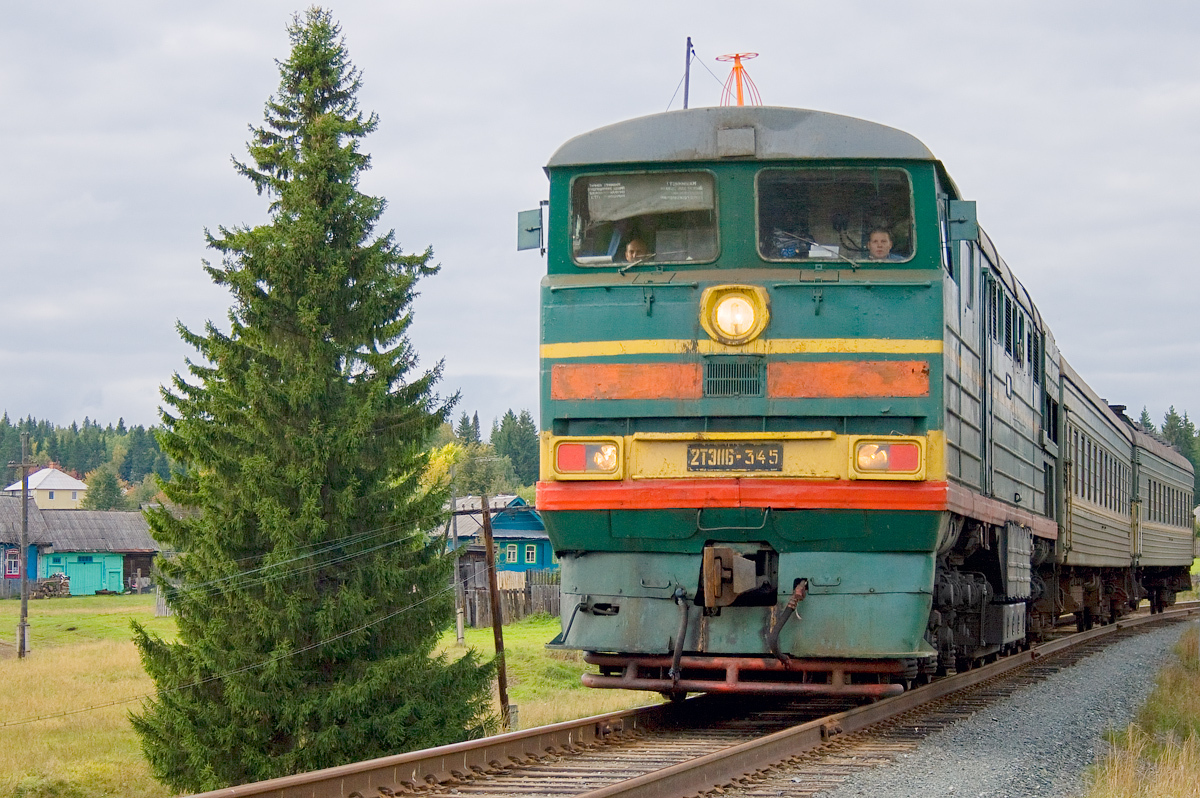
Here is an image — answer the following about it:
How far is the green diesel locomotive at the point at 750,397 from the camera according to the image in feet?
28.1

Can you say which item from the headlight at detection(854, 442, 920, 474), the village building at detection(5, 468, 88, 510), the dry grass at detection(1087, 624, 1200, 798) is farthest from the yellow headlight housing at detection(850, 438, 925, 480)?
the village building at detection(5, 468, 88, 510)

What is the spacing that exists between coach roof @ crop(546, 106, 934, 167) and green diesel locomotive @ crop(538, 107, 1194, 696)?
1cm

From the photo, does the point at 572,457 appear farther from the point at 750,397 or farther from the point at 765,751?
the point at 765,751

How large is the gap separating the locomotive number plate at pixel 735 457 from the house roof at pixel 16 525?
220 feet

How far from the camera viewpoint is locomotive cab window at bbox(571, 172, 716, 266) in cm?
902

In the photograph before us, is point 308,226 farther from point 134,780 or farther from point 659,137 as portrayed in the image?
point 659,137

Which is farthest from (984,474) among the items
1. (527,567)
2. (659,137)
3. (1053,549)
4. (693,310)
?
(527,567)

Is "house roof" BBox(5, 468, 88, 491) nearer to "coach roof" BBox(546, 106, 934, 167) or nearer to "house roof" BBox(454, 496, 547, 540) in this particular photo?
"house roof" BBox(454, 496, 547, 540)

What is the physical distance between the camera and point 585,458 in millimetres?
8820

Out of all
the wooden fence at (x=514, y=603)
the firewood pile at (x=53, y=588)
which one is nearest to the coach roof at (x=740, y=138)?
the wooden fence at (x=514, y=603)

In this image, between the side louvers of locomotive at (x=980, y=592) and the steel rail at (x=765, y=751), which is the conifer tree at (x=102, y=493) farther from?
the steel rail at (x=765, y=751)

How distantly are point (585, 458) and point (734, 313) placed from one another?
4.54ft

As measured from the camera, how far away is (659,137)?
354 inches

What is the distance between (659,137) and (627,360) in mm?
1544
